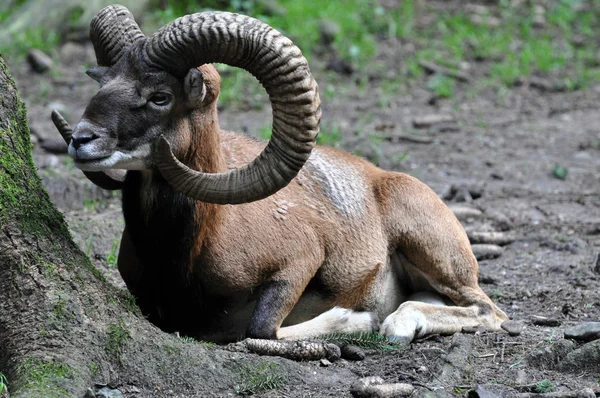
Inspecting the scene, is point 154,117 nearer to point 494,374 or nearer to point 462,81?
point 494,374

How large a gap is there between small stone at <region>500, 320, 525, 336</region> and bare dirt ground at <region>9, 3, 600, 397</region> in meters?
0.05

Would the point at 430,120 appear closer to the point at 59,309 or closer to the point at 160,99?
the point at 160,99

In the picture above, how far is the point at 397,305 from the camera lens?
856 cm

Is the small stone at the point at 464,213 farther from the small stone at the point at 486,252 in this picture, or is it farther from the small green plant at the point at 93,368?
the small green plant at the point at 93,368

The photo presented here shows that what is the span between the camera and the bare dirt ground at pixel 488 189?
21.7 feet

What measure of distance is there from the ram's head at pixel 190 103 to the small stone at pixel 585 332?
7.43ft

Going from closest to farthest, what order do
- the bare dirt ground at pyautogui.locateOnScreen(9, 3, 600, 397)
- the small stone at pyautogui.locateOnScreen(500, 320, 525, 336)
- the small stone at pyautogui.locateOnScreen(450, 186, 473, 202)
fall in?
the bare dirt ground at pyautogui.locateOnScreen(9, 3, 600, 397), the small stone at pyautogui.locateOnScreen(500, 320, 525, 336), the small stone at pyautogui.locateOnScreen(450, 186, 473, 202)

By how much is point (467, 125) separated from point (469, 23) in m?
5.24

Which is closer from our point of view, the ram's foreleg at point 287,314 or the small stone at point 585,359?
the small stone at point 585,359

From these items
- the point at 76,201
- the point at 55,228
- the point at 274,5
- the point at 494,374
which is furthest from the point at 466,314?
the point at 274,5

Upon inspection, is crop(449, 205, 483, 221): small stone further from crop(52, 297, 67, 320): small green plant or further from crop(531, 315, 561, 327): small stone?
crop(52, 297, 67, 320): small green plant

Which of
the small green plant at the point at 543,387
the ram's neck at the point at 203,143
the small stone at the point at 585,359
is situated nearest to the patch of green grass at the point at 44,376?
the ram's neck at the point at 203,143

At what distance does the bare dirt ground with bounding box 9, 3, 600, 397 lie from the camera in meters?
6.61

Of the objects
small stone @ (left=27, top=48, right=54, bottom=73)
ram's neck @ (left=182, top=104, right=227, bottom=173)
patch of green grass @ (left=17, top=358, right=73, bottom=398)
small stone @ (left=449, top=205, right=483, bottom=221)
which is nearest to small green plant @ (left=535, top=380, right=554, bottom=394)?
ram's neck @ (left=182, top=104, right=227, bottom=173)
